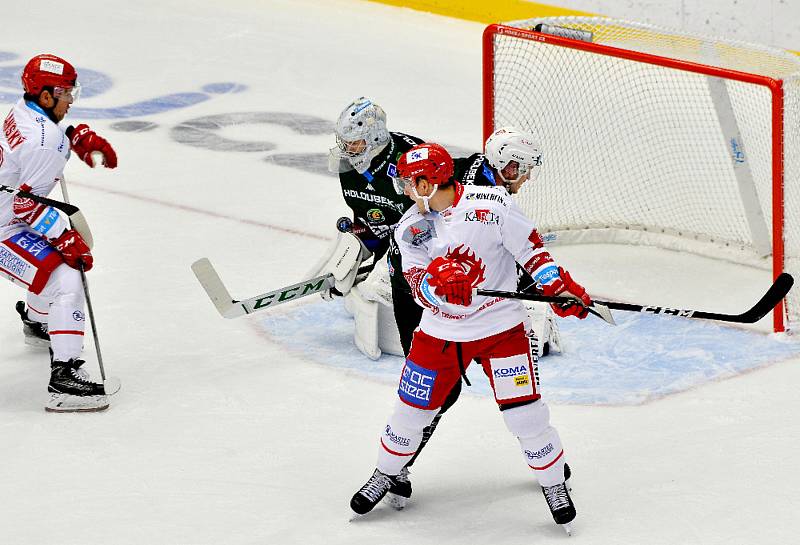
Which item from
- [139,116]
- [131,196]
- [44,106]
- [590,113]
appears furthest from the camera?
[139,116]

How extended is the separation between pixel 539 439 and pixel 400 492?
1.54 feet

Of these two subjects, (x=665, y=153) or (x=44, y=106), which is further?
(x=665, y=153)

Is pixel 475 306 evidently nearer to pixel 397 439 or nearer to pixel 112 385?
pixel 397 439

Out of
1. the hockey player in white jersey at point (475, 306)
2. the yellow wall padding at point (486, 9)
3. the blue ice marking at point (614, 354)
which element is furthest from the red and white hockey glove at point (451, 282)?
the yellow wall padding at point (486, 9)

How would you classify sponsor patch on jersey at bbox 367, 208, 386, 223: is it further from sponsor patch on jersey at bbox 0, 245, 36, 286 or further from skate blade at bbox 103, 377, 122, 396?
sponsor patch on jersey at bbox 0, 245, 36, 286

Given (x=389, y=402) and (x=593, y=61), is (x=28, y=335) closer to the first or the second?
(x=389, y=402)

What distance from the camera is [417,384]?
367 centimetres

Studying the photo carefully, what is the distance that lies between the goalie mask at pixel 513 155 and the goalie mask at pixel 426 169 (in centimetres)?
58

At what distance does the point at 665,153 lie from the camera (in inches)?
261

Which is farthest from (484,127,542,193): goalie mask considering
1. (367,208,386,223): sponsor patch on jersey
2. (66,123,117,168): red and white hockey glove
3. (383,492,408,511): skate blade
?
(66,123,117,168): red and white hockey glove

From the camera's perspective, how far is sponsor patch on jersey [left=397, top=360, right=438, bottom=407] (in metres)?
3.66

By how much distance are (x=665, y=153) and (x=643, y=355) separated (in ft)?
6.15

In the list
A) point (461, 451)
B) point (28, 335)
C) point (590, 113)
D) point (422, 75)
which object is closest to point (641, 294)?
point (590, 113)

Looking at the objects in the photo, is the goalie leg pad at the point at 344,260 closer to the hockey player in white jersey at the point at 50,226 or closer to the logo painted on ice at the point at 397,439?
the hockey player in white jersey at the point at 50,226
